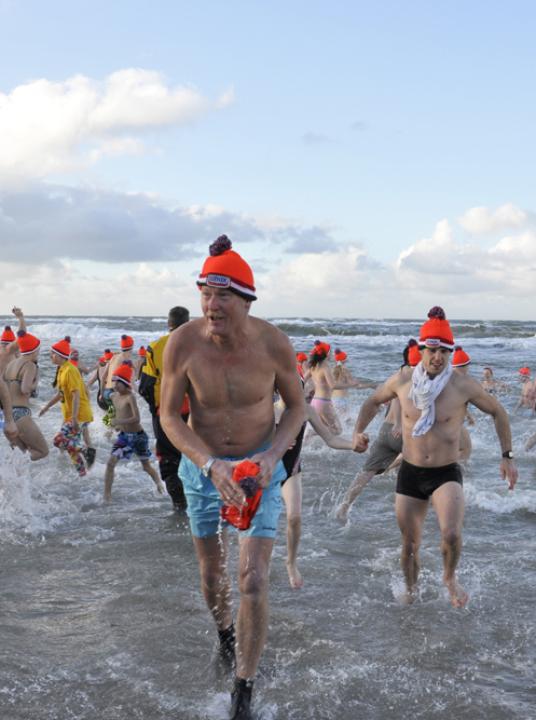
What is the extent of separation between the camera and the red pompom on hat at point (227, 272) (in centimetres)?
371

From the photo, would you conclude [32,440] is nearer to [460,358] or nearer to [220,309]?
[460,358]

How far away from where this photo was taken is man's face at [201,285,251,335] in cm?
372

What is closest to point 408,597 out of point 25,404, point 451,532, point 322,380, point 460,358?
point 451,532

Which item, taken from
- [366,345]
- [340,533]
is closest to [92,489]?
[340,533]

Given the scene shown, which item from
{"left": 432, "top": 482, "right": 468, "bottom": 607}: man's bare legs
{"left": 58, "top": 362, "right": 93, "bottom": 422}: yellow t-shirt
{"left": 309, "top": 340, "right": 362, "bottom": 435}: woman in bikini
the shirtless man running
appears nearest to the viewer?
the shirtless man running

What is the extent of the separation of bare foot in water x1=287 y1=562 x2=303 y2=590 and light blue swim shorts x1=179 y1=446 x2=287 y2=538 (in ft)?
6.07

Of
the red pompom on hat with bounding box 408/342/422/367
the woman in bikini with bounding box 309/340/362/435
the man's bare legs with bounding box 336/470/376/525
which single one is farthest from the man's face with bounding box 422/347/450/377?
the woman in bikini with bounding box 309/340/362/435

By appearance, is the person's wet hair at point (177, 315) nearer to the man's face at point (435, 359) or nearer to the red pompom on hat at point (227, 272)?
the man's face at point (435, 359)

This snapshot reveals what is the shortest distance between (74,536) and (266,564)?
3.86 meters

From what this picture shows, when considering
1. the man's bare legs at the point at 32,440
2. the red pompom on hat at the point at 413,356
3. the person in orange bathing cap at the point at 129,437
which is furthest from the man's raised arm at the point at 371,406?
A: the man's bare legs at the point at 32,440

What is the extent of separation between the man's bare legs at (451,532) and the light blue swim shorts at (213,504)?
61.0 inches

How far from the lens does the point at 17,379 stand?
902cm

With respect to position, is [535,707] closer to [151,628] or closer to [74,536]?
[151,628]

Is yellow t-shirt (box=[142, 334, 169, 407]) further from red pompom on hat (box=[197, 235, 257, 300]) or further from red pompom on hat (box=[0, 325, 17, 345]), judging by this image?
red pompom on hat (box=[0, 325, 17, 345])
